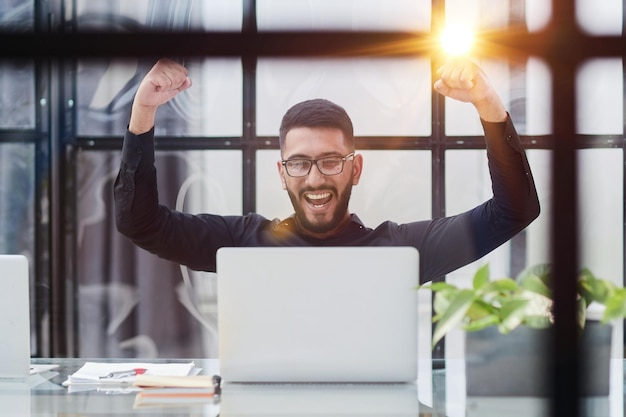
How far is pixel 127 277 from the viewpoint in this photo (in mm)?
3508

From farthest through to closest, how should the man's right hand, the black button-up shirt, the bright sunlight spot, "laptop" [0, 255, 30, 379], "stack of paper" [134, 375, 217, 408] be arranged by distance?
the bright sunlight spot, the black button-up shirt, the man's right hand, "laptop" [0, 255, 30, 379], "stack of paper" [134, 375, 217, 408]

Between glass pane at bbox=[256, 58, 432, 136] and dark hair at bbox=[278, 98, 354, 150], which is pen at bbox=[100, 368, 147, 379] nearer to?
dark hair at bbox=[278, 98, 354, 150]

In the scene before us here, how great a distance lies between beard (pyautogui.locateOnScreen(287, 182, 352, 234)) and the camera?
3.18m

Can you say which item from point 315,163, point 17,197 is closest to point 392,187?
point 315,163

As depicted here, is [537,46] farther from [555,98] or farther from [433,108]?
[433,108]

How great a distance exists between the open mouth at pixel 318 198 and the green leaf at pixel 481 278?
1954 mm

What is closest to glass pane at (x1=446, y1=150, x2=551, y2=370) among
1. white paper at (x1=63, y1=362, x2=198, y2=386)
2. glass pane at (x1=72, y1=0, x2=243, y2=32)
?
glass pane at (x1=72, y1=0, x2=243, y2=32)

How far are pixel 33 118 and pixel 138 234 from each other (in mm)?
1039

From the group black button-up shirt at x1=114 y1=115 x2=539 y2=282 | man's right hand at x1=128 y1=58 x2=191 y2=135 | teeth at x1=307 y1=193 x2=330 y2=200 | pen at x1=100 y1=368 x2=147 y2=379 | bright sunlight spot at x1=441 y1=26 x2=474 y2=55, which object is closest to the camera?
pen at x1=100 y1=368 x2=147 y2=379

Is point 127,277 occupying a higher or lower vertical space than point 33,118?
lower

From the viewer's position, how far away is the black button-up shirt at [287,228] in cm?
288

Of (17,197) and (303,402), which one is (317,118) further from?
(303,402)

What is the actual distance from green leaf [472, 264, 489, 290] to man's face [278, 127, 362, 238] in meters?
1.96

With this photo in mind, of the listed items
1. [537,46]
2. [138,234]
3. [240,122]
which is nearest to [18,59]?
[537,46]
